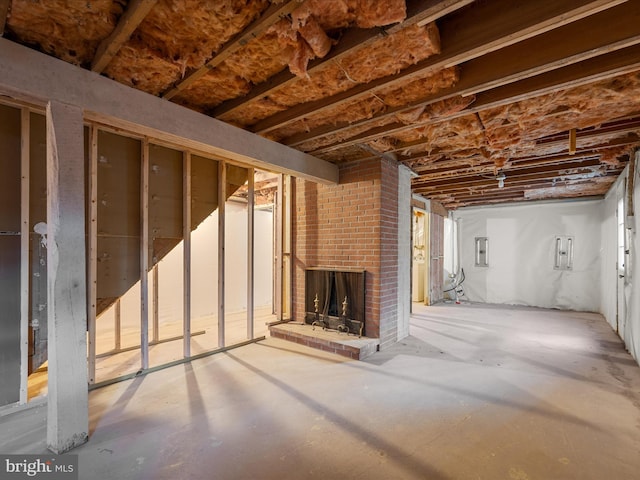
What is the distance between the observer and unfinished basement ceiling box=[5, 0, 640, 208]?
1.56 metres

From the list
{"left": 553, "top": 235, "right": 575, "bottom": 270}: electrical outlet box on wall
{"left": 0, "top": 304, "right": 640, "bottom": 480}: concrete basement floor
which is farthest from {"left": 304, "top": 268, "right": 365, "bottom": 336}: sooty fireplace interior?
{"left": 553, "top": 235, "right": 575, "bottom": 270}: electrical outlet box on wall

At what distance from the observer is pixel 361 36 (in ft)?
5.61

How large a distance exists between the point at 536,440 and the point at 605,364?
7.02 ft

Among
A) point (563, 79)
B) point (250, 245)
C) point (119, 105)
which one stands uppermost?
point (563, 79)

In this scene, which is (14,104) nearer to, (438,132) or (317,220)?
(317,220)

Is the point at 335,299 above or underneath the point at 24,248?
underneath

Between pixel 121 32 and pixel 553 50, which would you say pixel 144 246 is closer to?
pixel 121 32

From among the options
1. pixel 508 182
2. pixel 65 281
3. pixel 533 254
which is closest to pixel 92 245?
pixel 65 281

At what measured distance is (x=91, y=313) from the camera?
2717 millimetres

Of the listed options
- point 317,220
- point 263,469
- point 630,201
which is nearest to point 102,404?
point 263,469

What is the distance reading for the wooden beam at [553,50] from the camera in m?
1.60

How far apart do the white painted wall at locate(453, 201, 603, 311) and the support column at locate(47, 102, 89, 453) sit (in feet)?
25.9

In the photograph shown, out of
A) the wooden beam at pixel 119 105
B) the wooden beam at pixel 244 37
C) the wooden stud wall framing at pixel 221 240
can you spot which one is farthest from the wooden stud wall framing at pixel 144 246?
the wooden beam at pixel 244 37

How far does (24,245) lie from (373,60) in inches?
114
